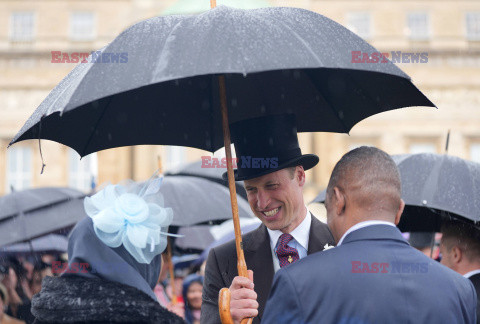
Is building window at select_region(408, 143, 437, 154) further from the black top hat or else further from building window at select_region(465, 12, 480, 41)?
the black top hat

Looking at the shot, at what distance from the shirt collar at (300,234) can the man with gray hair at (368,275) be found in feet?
2.54

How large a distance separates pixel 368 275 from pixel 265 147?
119 cm

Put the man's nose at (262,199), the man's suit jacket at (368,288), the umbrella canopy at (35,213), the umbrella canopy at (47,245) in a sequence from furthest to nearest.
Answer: the umbrella canopy at (47,245)
the umbrella canopy at (35,213)
the man's nose at (262,199)
the man's suit jacket at (368,288)

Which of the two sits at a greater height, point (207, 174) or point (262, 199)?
point (262, 199)

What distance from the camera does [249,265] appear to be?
3645 millimetres

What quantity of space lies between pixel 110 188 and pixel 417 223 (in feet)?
9.38

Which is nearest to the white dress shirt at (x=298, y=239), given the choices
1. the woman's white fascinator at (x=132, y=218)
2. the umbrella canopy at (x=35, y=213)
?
the woman's white fascinator at (x=132, y=218)

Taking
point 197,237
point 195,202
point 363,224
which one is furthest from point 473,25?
point 363,224

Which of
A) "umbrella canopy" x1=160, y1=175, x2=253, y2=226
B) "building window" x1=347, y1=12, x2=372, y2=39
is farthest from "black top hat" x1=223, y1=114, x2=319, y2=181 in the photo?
"building window" x1=347, y1=12, x2=372, y2=39

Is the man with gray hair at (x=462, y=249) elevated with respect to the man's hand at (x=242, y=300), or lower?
lower

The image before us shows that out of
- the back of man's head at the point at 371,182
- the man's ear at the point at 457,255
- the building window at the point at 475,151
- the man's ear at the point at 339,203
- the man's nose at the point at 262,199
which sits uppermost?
the back of man's head at the point at 371,182

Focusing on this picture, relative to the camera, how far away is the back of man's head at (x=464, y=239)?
425 centimetres

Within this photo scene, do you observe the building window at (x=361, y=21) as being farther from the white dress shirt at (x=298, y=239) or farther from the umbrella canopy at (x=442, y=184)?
the white dress shirt at (x=298, y=239)

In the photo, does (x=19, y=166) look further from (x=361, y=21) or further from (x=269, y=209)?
(x=269, y=209)
